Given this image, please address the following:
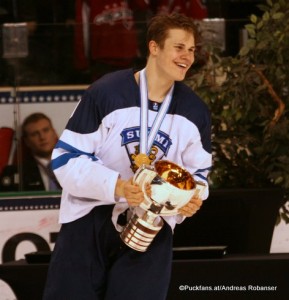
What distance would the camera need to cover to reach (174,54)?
3908 mm

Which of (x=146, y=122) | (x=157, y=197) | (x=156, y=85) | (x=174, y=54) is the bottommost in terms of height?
(x=157, y=197)

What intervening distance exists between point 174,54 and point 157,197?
0.57m

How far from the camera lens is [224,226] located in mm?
5402

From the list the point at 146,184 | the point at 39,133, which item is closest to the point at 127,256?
the point at 146,184

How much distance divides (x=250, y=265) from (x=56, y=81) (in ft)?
5.26

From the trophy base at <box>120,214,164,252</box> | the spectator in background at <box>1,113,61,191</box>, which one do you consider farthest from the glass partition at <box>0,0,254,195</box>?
the trophy base at <box>120,214,164,252</box>

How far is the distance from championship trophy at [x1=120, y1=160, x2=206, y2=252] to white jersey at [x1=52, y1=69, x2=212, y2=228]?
4.8 inches

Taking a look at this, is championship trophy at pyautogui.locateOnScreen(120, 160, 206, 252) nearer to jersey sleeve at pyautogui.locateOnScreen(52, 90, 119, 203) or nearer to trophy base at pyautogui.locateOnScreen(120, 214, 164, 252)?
trophy base at pyautogui.locateOnScreen(120, 214, 164, 252)

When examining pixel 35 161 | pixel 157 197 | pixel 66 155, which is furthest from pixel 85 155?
pixel 35 161

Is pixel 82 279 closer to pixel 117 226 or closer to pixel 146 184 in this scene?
pixel 117 226

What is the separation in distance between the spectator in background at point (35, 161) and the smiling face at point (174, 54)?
6.38 ft

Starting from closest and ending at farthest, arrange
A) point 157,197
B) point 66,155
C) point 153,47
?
point 157,197 < point 66,155 < point 153,47

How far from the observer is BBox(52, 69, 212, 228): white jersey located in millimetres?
3809

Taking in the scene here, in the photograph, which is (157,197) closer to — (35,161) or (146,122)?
(146,122)
